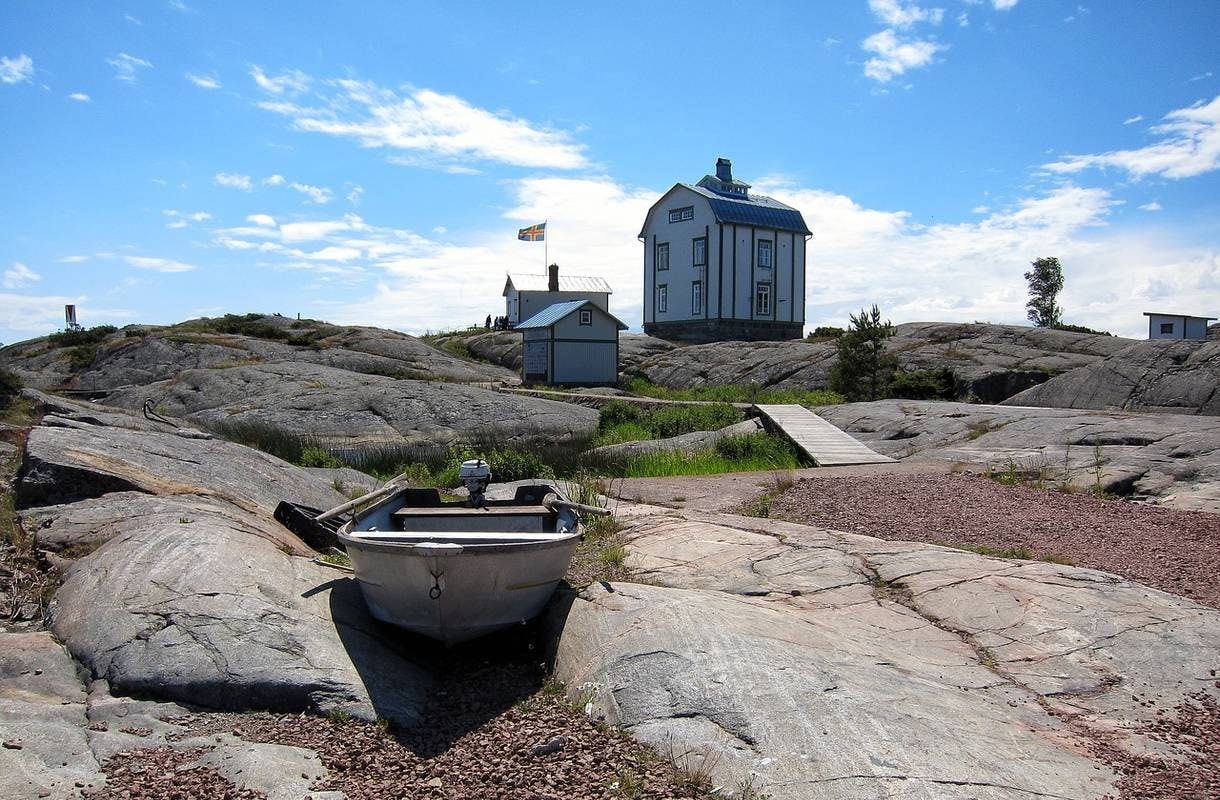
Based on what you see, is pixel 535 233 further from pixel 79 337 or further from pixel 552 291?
pixel 79 337

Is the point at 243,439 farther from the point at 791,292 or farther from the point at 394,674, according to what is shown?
the point at 791,292

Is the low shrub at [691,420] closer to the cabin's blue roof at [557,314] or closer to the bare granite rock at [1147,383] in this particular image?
the bare granite rock at [1147,383]

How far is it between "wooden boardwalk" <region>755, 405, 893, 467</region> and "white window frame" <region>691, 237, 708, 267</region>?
24.1 meters

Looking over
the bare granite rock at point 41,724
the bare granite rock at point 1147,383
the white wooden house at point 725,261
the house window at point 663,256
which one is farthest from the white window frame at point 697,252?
the bare granite rock at point 41,724

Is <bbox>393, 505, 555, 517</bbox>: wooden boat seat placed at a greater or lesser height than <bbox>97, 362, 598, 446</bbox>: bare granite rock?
lesser

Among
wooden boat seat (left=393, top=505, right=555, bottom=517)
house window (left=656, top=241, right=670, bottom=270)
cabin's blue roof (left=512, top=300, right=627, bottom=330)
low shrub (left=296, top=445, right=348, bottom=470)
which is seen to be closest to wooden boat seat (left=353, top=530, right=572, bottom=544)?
wooden boat seat (left=393, top=505, right=555, bottom=517)

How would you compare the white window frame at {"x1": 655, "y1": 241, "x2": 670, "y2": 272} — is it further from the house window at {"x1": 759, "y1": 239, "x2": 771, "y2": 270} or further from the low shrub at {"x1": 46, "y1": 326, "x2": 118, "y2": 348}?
the low shrub at {"x1": 46, "y1": 326, "x2": 118, "y2": 348}

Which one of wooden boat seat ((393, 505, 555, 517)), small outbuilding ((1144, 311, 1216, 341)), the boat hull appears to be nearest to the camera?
the boat hull

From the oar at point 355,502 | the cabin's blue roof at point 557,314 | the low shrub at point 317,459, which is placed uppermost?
the cabin's blue roof at point 557,314

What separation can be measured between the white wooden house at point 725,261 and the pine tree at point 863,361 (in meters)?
18.4

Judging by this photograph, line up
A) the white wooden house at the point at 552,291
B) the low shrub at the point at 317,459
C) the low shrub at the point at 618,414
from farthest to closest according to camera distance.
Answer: the white wooden house at the point at 552,291 → the low shrub at the point at 618,414 → the low shrub at the point at 317,459

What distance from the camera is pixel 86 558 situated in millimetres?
6504

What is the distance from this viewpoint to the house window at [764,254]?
4506 cm

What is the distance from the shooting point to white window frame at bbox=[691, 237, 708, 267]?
44.1m
